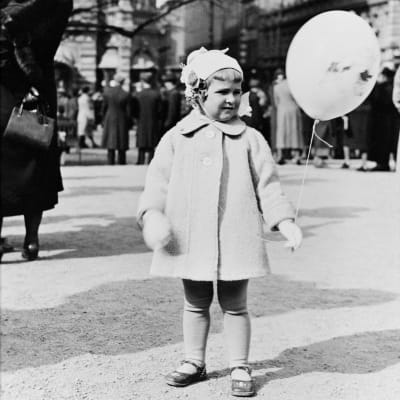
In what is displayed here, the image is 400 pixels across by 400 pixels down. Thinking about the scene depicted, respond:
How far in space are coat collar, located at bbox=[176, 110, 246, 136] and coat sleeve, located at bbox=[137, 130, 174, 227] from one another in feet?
0.22

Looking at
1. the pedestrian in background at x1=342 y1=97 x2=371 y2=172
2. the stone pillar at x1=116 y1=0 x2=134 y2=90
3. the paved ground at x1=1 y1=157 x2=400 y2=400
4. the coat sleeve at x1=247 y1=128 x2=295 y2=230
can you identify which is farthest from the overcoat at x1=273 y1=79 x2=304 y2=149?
the stone pillar at x1=116 y1=0 x2=134 y2=90

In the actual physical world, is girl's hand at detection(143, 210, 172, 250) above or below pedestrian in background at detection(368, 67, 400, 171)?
above

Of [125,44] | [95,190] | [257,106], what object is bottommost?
[95,190]

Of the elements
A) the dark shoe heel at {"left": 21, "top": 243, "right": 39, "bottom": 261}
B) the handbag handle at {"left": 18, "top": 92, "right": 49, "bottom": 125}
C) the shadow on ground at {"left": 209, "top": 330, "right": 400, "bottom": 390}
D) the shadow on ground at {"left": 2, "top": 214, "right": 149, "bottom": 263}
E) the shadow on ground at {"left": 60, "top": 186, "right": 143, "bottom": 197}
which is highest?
the handbag handle at {"left": 18, "top": 92, "right": 49, "bottom": 125}

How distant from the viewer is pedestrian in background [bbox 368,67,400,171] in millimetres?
16984

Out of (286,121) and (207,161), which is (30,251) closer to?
(207,161)

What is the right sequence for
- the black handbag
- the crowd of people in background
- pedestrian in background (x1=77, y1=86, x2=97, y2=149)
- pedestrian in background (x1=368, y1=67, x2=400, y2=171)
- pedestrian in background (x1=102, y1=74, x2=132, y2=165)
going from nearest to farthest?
the black handbag → pedestrian in background (x1=368, y1=67, x2=400, y2=171) → the crowd of people in background → pedestrian in background (x1=102, y1=74, x2=132, y2=165) → pedestrian in background (x1=77, y1=86, x2=97, y2=149)

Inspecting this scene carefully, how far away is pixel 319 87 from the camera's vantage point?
4.80 metres

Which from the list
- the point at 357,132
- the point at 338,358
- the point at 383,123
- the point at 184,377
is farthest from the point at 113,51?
the point at 184,377

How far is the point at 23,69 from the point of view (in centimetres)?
590

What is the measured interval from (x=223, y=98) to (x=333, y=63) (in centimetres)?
105

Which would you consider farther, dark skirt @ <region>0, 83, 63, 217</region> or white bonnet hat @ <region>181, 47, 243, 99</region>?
dark skirt @ <region>0, 83, 63, 217</region>

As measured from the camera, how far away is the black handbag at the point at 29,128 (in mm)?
5766

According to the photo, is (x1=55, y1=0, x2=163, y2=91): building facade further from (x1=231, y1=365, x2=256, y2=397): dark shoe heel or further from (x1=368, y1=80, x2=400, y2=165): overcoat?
(x1=231, y1=365, x2=256, y2=397): dark shoe heel
